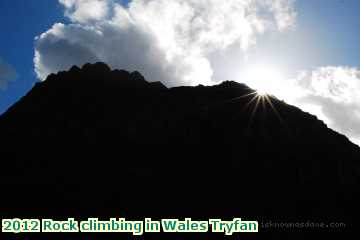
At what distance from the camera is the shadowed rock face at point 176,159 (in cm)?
5206

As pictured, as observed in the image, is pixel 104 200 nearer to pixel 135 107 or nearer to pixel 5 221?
pixel 5 221

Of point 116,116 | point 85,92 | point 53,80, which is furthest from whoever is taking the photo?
point 53,80

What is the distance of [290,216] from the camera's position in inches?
1949

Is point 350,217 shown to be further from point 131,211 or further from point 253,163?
point 131,211

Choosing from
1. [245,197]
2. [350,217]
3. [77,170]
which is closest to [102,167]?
[77,170]

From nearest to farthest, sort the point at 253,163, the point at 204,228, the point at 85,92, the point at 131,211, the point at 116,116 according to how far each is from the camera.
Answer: the point at 204,228 → the point at 131,211 → the point at 253,163 → the point at 116,116 → the point at 85,92

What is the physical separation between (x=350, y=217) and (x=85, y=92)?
187 ft

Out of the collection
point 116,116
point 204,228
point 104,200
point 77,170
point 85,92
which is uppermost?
point 85,92

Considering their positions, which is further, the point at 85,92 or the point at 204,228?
the point at 85,92

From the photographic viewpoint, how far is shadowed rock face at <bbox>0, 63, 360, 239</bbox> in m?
52.1

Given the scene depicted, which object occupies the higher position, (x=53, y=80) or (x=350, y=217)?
(x=53, y=80)

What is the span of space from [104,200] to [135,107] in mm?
22680

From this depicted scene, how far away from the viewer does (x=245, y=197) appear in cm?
5288

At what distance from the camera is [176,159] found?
59375 mm
